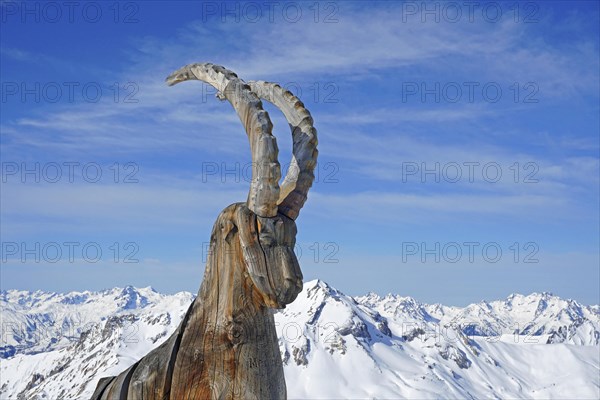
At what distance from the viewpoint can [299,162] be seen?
6.63 meters

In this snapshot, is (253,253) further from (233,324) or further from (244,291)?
(233,324)

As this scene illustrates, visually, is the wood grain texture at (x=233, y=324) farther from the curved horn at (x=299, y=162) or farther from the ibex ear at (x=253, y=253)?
the curved horn at (x=299, y=162)

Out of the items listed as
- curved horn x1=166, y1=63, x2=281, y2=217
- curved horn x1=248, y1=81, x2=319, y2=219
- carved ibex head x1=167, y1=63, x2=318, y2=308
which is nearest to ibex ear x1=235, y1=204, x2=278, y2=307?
carved ibex head x1=167, y1=63, x2=318, y2=308

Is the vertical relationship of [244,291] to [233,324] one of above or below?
above

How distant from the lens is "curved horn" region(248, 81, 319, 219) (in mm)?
6602

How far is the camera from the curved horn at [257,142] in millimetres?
6223

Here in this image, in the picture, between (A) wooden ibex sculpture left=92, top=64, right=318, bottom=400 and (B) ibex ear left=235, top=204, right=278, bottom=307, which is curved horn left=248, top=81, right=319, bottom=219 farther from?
(B) ibex ear left=235, top=204, right=278, bottom=307

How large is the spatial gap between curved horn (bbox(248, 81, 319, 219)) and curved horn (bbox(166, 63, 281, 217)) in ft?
0.66

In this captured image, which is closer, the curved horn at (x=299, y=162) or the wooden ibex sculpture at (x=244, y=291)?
the wooden ibex sculpture at (x=244, y=291)

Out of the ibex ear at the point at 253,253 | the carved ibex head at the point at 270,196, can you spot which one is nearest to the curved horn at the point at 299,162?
the carved ibex head at the point at 270,196

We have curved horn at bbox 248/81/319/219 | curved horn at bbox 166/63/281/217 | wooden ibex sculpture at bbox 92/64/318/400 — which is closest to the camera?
curved horn at bbox 166/63/281/217

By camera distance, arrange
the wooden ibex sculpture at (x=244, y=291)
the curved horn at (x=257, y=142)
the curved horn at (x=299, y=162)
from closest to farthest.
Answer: the curved horn at (x=257, y=142)
the wooden ibex sculpture at (x=244, y=291)
the curved horn at (x=299, y=162)

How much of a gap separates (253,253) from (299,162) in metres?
0.91

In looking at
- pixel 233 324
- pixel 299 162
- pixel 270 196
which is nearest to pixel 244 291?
pixel 233 324
